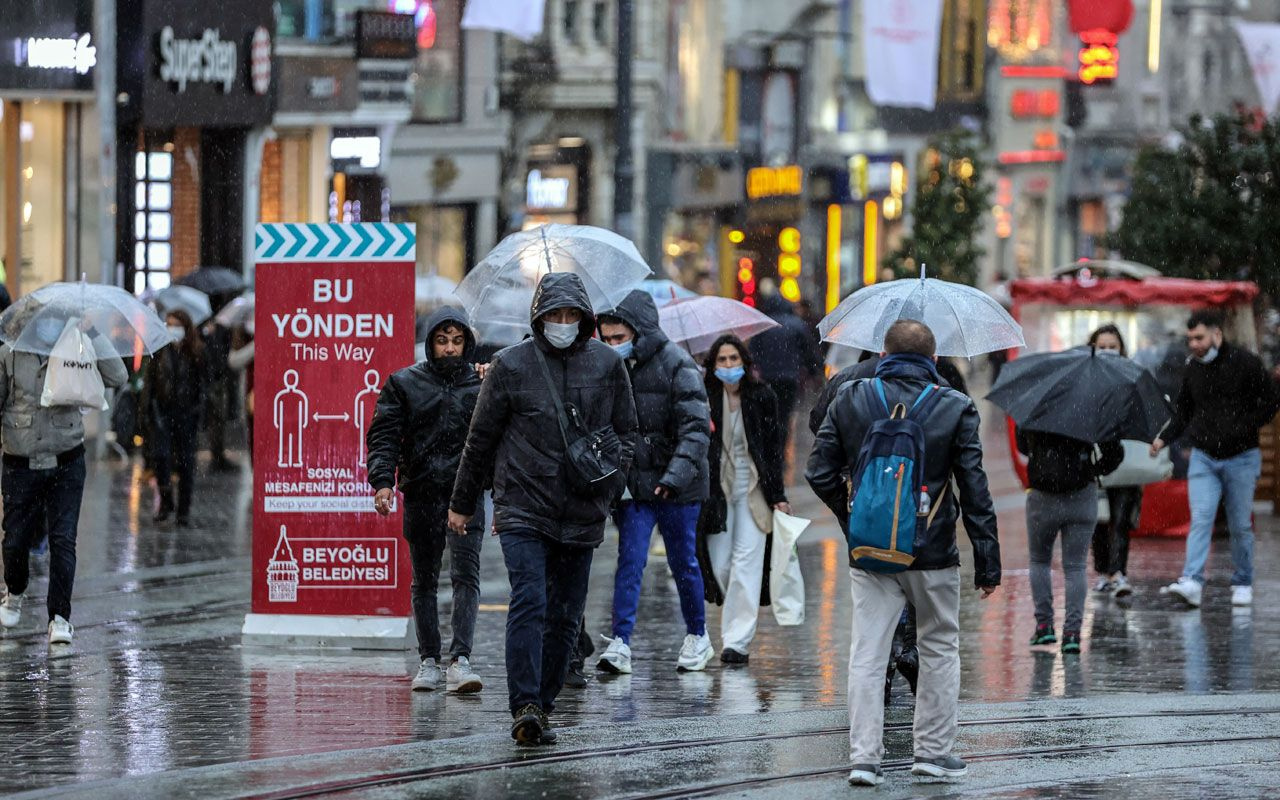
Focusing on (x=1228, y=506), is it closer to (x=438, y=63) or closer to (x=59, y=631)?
(x=59, y=631)

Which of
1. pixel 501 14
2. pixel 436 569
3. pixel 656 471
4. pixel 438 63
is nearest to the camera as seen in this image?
pixel 436 569

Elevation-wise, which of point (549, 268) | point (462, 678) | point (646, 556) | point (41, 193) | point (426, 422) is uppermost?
point (41, 193)

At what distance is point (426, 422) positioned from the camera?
1083cm

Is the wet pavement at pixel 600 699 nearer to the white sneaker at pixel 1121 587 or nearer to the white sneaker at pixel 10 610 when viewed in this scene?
the white sneaker at pixel 1121 587

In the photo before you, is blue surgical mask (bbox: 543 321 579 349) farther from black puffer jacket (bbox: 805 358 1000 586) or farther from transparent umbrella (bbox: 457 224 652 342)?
transparent umbrella (bbox: 457 224 652 342)

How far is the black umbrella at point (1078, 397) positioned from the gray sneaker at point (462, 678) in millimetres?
3533

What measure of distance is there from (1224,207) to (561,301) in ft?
58.2

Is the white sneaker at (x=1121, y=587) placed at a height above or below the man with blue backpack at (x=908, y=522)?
below

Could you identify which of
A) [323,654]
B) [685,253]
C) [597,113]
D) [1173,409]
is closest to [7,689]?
[323,654]

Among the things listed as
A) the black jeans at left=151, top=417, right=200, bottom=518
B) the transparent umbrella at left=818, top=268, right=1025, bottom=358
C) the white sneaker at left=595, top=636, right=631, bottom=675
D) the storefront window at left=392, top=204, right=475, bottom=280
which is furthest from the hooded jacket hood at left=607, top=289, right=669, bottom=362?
the storefront window at left=392, top=204, right=475, bottom=280

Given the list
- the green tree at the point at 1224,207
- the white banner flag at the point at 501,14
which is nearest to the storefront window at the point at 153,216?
the white banner flag at the point at 501,14

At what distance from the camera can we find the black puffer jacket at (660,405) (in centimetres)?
1116

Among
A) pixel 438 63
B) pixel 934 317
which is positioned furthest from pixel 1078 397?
pixel 438 63

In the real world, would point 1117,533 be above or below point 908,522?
below
